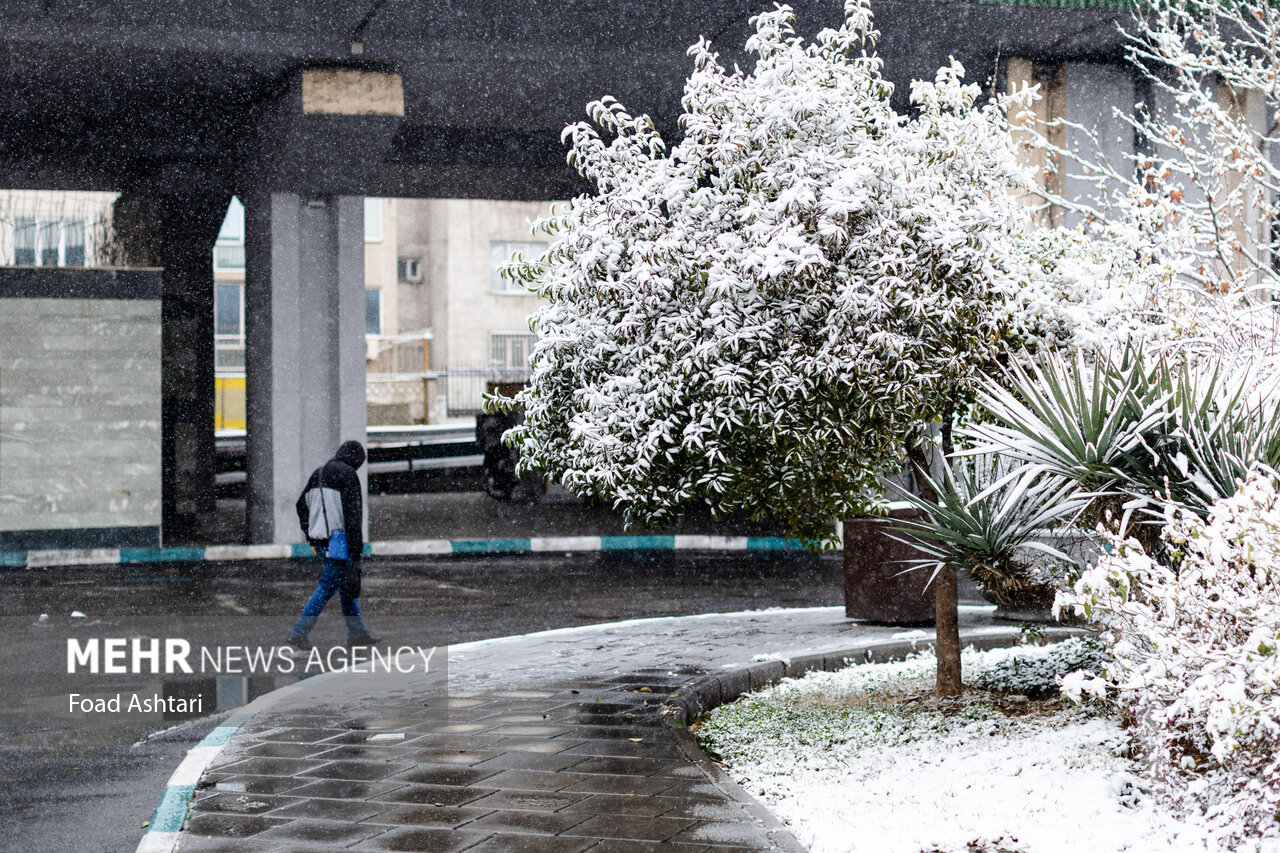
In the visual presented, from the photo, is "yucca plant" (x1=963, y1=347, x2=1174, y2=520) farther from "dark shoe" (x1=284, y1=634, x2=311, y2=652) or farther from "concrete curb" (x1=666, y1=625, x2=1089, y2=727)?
"dark shoe" (x1=284, y1=634, x2=311, y2=652)

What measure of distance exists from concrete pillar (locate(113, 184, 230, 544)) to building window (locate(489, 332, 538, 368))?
807 inches

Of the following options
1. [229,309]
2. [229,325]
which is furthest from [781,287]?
[229,309]

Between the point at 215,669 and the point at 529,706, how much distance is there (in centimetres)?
295

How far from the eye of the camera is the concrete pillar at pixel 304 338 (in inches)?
709

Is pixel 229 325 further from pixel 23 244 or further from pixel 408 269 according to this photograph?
pixel 23 244

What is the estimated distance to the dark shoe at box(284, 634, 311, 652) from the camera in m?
10.3

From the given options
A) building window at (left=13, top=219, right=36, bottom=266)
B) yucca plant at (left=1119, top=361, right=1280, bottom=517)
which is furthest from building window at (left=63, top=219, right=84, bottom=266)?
yucca plant at (left=1119, top=361, right=1280, bottom=517)

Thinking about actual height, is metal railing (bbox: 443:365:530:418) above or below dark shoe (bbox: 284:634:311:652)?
above

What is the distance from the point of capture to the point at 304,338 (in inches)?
712

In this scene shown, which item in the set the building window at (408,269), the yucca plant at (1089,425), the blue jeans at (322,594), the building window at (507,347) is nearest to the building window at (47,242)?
the blue jeans at (322,594)

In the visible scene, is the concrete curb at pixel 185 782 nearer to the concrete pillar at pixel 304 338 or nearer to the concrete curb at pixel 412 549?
the concrete curb at pixel 412 549

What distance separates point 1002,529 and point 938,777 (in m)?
1.30

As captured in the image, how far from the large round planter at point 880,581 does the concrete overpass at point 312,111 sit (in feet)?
18.9

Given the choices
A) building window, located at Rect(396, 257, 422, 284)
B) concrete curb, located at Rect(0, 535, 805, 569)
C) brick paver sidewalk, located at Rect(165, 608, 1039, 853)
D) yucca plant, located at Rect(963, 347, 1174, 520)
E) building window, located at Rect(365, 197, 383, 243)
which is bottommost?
concrete curb, located at Rect(0, 535, 805, 569)
